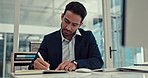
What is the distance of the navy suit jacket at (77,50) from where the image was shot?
1.42 meters

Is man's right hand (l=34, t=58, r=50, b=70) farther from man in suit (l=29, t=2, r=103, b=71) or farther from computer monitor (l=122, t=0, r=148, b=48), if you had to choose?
computer monitor (l=122, t=0, r=148, b=48)

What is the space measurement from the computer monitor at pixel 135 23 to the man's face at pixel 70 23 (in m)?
0.90

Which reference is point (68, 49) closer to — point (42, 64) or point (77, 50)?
point (77, 50)

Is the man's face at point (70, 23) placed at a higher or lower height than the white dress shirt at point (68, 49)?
higher

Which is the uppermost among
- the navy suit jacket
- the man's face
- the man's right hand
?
the man's face

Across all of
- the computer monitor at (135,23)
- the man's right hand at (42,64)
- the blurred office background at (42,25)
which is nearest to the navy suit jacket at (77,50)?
the man's right hand at (42,64)

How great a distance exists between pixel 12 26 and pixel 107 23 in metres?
Answer: 1.67

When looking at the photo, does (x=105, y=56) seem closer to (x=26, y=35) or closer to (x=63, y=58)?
(x=26, y=35)

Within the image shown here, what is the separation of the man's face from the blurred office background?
4.40 ft

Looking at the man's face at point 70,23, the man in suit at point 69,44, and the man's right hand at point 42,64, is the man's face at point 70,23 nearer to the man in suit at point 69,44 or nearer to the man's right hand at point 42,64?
the man in suit at point 69,44

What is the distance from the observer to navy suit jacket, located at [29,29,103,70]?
55.7 inches

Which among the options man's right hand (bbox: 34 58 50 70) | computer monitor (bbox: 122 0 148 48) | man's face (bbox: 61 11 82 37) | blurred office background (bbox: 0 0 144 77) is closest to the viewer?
computer monitor (bbox: 122 0 148 48)

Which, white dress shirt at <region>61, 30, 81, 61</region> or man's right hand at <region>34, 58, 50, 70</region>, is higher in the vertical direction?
white dress shirt at <region>61, 30, 81, 61</region>

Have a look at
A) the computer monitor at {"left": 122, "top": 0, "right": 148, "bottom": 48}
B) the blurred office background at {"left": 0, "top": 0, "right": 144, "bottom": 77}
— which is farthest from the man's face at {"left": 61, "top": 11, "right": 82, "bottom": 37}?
the blurred office background at {"left": 0, "top": 0, "right": 144, "bottom": 77}
